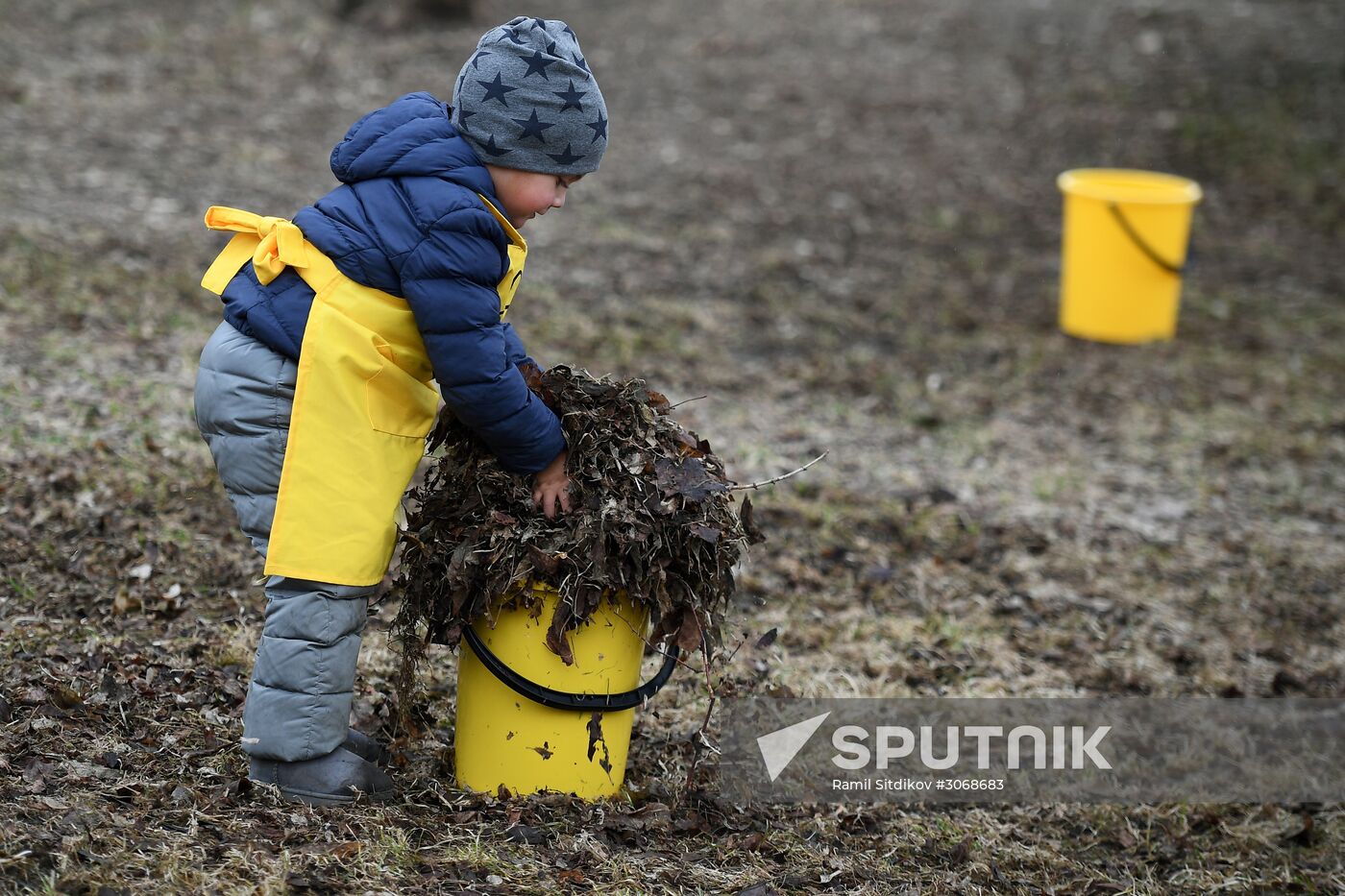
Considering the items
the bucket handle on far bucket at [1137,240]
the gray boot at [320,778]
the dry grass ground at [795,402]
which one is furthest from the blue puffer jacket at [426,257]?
the bucket handle on far bucket at [1137,240]

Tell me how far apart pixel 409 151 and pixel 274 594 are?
0.98m

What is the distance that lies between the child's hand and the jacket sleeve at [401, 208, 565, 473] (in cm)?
17

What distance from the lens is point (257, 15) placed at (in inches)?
436

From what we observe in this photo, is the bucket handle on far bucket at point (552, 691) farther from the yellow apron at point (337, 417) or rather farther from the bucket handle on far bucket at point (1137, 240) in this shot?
the bucket handle on far bucket at point (1137, 240)

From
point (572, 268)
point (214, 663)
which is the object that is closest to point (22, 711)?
point (214, 663)

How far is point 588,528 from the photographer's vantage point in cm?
281

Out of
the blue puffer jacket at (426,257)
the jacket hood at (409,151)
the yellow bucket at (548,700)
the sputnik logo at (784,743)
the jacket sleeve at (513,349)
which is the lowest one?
the sputnik logo at (784,743)

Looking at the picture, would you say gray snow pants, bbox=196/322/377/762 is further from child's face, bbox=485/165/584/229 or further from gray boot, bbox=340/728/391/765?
child's face, bbox=485/165/584/229

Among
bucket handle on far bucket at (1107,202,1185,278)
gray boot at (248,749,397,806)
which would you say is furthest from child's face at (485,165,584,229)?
bucket handle on far bucket at (1107,202,1185,278)

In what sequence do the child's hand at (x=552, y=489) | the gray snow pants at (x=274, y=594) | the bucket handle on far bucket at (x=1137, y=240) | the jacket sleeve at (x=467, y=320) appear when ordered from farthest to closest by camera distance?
the bucket handle on far bucket at (x=1137, y=240) → the child's hand at (x=552, y=489) → the gray snow pants at (x=274, y=594) → the jacket sleeve at (x=467, y=320)

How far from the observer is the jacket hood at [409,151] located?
269cm

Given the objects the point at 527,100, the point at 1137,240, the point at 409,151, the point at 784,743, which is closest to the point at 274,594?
the point at 409,151

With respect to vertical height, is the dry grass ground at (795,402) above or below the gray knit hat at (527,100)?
below

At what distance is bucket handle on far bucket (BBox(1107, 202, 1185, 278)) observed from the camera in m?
7.20
